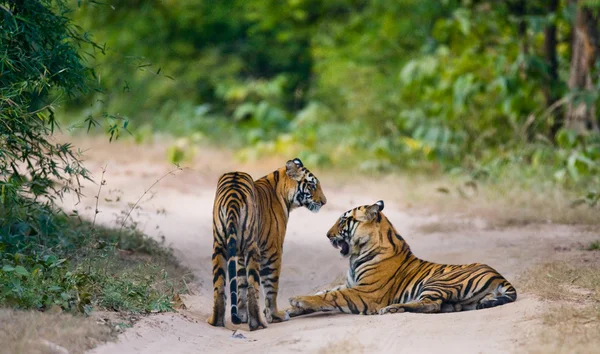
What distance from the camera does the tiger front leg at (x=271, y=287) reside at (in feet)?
21.5

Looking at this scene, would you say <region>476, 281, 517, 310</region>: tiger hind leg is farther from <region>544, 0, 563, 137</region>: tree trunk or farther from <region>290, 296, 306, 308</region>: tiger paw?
<region>544, 0, 563, 137</region>: tree trunk

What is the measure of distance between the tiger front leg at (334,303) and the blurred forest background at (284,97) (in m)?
0.96

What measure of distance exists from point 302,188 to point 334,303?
1082 millimetres

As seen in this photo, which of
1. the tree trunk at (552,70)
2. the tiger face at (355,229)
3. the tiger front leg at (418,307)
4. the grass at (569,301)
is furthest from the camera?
the tree trunk at (552,70)

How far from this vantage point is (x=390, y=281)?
6801mm

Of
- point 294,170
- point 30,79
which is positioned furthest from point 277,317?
point 30,79

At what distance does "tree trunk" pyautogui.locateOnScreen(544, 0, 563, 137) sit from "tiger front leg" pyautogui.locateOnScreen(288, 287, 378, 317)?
752cm

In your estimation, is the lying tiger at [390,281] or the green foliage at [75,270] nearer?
the green foliage at [75,270]

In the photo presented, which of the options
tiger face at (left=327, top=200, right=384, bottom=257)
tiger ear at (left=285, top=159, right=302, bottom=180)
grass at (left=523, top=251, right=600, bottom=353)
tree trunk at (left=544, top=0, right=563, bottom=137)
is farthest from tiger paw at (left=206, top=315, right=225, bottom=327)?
tree trunk at (left=544, top=0, right=563, bottom=137)

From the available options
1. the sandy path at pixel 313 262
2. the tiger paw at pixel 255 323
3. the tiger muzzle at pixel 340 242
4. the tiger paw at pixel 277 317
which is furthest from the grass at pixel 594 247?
the tiger paw at pixel 255 323

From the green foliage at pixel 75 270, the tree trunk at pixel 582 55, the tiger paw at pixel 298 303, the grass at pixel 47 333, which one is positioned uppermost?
the tree trunk at pixel 582 55

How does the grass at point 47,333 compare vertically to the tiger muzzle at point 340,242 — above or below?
below

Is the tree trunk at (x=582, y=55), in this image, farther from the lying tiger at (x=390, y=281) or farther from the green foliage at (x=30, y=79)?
the green foliage at (x=30, y=79)

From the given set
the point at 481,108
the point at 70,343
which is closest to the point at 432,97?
the point at 481,108
